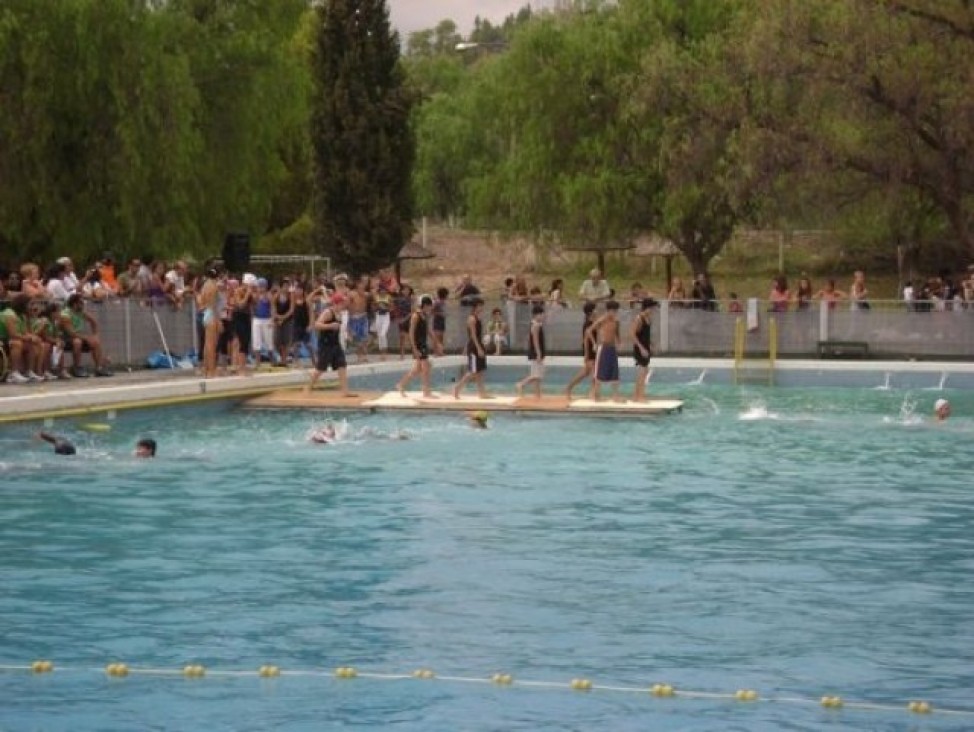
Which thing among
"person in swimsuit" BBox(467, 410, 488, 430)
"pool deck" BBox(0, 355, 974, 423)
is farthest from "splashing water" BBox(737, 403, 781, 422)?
"person in swimsuit" BBox(467, 410, 488, 430)

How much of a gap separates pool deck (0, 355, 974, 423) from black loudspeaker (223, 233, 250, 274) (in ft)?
8.67

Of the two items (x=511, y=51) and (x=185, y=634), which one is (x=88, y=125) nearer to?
(x=511, y=51)

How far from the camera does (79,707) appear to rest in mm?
11359

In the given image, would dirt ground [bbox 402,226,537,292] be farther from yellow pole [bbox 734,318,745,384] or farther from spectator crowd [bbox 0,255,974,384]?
yellow pole [bbox 734,318,745,384]

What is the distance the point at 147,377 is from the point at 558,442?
25.5 ft

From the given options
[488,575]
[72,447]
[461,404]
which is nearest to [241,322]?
[461,404]

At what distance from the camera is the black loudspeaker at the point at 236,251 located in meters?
33.5

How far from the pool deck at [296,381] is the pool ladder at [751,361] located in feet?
0.57

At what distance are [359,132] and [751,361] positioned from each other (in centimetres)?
1549

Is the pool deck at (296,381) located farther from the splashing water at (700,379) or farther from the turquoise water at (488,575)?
the turquoise water at (488,575)

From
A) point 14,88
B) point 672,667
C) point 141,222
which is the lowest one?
point 672,667

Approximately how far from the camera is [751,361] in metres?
35.1

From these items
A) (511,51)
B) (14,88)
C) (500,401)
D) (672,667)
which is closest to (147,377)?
(500,401)

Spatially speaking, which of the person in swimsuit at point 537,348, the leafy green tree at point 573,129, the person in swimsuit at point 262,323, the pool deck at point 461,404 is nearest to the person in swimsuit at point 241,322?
the person in swimsuit at point 262,323
